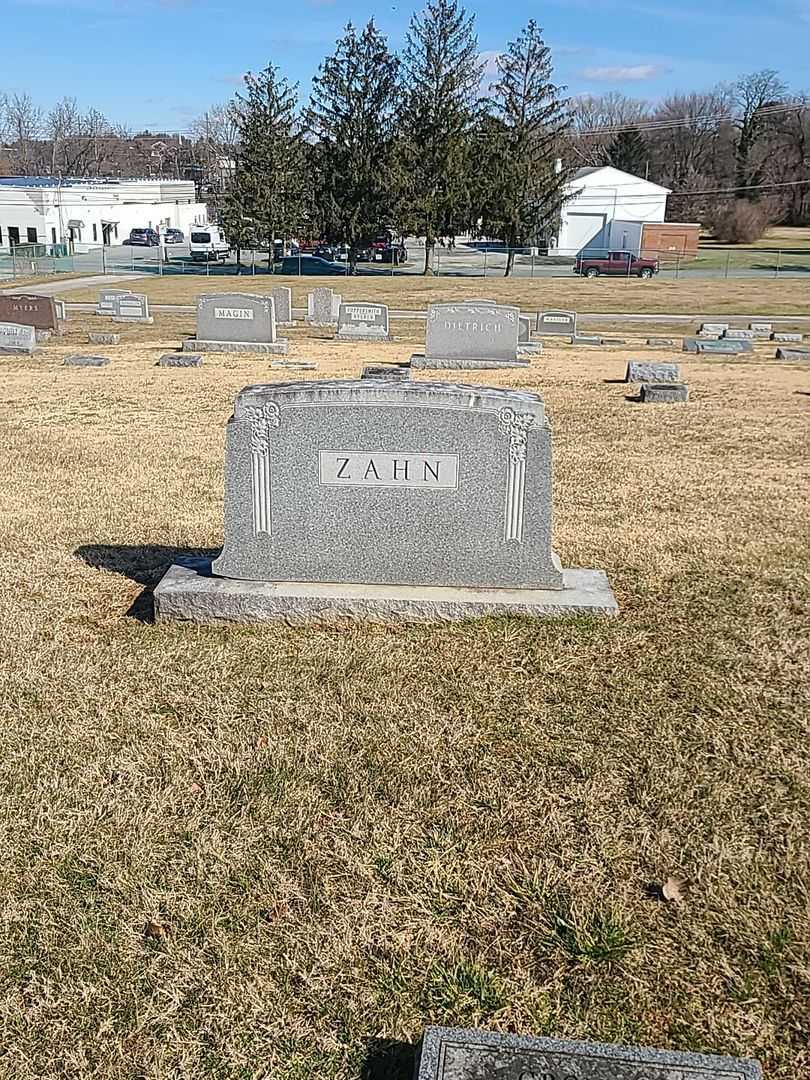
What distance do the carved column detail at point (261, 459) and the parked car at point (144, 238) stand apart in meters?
64.0

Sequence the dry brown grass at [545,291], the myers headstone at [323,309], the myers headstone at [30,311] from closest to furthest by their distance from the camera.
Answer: the myers headstone at [30,311]
the myers headstone at [323,309]
the dry brown grass at [545,291]

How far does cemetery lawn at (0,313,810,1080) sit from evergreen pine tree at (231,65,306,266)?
42.2 meters

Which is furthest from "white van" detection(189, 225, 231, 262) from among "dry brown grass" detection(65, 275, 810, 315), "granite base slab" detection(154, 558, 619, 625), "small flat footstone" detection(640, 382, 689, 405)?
"granite base slab" detection(154, 558, 619, 625)

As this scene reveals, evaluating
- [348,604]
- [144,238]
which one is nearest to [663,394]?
[348,604]

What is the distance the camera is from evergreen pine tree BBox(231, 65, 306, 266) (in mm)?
44875

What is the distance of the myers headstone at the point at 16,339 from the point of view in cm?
1808

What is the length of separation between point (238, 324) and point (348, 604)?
14270 millimetres

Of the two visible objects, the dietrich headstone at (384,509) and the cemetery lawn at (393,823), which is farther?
the dietrich headstone at (384,509)

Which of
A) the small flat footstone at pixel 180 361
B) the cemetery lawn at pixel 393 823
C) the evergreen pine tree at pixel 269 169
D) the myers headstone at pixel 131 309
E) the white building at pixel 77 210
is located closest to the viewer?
the cemetery lawn at pixel 393 823

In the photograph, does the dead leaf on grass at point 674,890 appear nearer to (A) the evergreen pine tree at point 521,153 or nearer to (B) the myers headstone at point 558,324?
(B) the myers headstone at point 558,324

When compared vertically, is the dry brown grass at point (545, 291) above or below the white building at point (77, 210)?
below

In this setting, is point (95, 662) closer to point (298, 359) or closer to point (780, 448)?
point (780, 448)

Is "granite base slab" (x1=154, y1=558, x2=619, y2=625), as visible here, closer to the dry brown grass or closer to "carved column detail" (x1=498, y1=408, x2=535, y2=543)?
"carved column detail" (x1=498, y1=408, x2=535, y2=543)

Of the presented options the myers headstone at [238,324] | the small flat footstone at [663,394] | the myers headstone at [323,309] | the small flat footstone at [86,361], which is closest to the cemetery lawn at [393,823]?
the small flat footstone at [663,394]
